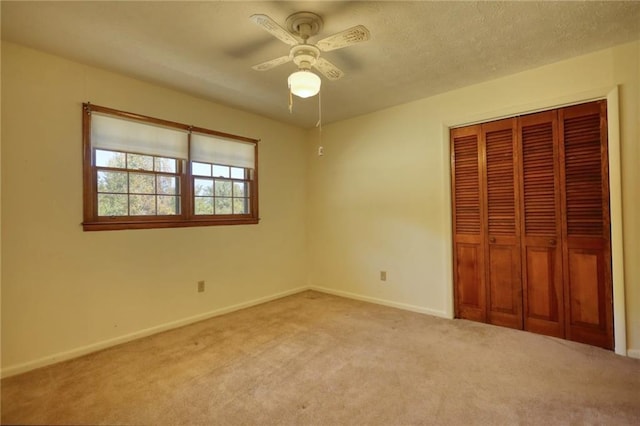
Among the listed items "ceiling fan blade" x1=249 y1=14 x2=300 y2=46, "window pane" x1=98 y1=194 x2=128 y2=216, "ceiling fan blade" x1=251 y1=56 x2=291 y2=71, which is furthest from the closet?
"window pane" x1=98 y1=194 x2=128 y2=216

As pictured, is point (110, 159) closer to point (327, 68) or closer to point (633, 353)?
point (327, 68)

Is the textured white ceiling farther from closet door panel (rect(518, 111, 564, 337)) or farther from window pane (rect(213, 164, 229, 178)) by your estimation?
window pane (rect(213, 164, 229, 178))

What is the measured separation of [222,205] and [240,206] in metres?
0.27

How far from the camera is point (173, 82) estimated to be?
3.00 meters

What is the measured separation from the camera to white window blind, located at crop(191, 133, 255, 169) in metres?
3.39

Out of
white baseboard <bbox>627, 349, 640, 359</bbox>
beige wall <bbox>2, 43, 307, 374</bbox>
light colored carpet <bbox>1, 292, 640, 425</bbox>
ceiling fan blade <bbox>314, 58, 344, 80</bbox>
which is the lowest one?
light colored carpet <bbox>1, 292, 640, 425</bbox>

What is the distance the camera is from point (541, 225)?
9.42 ft

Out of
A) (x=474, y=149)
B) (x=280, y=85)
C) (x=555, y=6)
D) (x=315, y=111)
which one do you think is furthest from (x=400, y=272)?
(x=555, y=6)

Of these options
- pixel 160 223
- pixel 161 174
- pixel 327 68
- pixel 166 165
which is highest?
pixel 327 68

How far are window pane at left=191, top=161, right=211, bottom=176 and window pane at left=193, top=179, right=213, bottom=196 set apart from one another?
78 millimetres

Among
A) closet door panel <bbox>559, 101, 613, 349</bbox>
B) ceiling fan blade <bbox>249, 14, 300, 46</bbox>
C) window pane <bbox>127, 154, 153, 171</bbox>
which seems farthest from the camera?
window pane <bbox>127, 154, 153, 171</bbox>

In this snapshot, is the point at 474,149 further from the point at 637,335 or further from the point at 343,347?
the point at 343,347

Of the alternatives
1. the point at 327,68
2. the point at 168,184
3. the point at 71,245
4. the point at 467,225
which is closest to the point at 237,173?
the point at 168,184

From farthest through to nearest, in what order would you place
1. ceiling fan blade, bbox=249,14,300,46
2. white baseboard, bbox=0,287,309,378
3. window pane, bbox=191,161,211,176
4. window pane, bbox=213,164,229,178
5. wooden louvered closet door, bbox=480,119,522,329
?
window pane, bbox=213,164,229,178 → window pane, bbox=191,161,211,176 → wooden louvered closet door, bbox=480,119,522,329 → white baseboard, bbox=0,287,309,378 → ceiling fan blade, bbox=249,14,300,46
